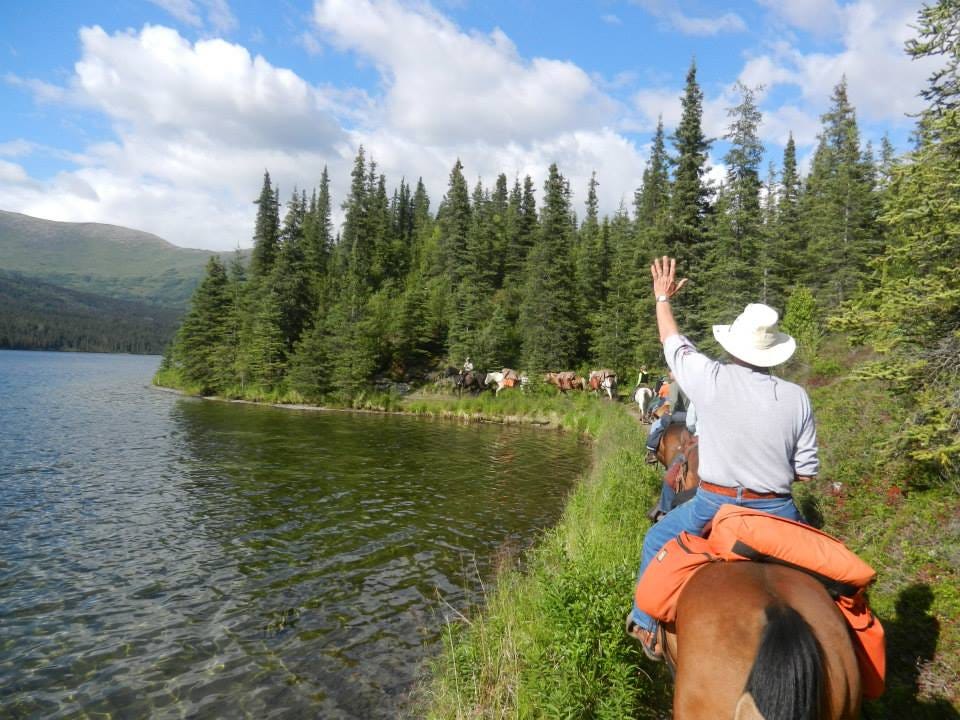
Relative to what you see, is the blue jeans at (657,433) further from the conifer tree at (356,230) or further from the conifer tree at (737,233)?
the conifer tree at (356,230)

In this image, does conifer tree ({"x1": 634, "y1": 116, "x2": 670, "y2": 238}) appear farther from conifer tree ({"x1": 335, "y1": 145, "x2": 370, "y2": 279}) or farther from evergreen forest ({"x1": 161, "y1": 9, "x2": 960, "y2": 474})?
conifer tree ({"x1": 335, "y1": 145, "x2": 370, "y2": 279})

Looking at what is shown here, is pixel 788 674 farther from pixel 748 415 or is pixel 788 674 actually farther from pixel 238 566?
pixel 238 566

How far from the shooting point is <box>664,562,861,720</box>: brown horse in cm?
253

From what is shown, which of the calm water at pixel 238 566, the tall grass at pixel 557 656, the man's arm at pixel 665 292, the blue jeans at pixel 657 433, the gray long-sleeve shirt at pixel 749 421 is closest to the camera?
the gray long-sleeve shirt at pixel 749 421

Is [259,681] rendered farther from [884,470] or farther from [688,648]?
[884,470]

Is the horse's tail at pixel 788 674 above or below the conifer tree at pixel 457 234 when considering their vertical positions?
below

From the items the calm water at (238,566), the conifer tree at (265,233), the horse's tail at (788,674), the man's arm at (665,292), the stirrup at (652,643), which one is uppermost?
the conifer tree at (265,233)

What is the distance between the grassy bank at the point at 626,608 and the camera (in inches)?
181

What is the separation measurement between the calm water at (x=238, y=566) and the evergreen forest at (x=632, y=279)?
7706 mm

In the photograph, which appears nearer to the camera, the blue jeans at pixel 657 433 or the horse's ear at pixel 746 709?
the horse's ear at pixel 746 709

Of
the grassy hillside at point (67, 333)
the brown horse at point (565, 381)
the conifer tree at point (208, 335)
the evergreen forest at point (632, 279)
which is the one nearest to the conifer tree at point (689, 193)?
the evergreen forest at point (632, 279)

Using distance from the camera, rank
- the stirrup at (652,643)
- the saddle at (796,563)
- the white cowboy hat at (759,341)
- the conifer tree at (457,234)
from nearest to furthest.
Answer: the saddle at (796,563) → the white cowboy hat at (759,341) → the stirrup at (652,643) → the conifer tree at (457,234)

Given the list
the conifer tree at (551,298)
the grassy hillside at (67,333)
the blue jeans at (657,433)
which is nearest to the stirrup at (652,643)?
the blue jeans at (657,433)

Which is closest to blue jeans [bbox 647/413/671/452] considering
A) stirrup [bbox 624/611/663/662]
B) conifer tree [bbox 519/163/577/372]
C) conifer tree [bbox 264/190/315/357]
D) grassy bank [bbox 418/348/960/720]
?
grassy bank [bbox 418/348/960/720]
